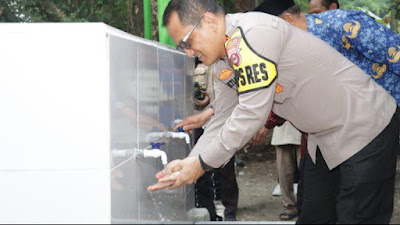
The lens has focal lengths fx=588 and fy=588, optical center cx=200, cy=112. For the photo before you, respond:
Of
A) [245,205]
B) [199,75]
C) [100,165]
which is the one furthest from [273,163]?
[100,165]

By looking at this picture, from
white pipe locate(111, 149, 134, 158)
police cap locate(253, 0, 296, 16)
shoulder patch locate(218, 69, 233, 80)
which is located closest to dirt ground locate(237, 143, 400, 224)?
police cap locate(253, 0, 296, 16)

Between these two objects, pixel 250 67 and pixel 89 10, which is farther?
pixel 89 10

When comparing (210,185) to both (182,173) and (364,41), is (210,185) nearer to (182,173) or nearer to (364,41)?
(364,41)

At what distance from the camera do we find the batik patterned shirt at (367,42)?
12.6 ft

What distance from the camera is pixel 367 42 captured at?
3.84m

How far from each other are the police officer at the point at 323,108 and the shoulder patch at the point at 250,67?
0.14 meters

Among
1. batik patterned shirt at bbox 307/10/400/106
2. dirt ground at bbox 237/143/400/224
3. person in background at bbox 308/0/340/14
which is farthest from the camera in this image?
dirt ground at bbox 237/143/400/224

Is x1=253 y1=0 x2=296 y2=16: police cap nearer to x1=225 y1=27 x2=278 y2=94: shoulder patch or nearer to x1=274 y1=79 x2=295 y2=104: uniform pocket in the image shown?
x1=274 y1=79 x2=295 y2=104: uniform pocket

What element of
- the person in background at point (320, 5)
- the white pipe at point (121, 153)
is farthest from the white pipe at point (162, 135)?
the person in background at point (320, 5)

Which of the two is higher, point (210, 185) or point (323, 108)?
point (323, 108)

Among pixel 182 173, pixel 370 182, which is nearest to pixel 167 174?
pixel 182 173

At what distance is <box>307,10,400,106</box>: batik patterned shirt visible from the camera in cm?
383

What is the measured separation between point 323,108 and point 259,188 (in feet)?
18.9

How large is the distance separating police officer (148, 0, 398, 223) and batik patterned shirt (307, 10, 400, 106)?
0.95 meters
